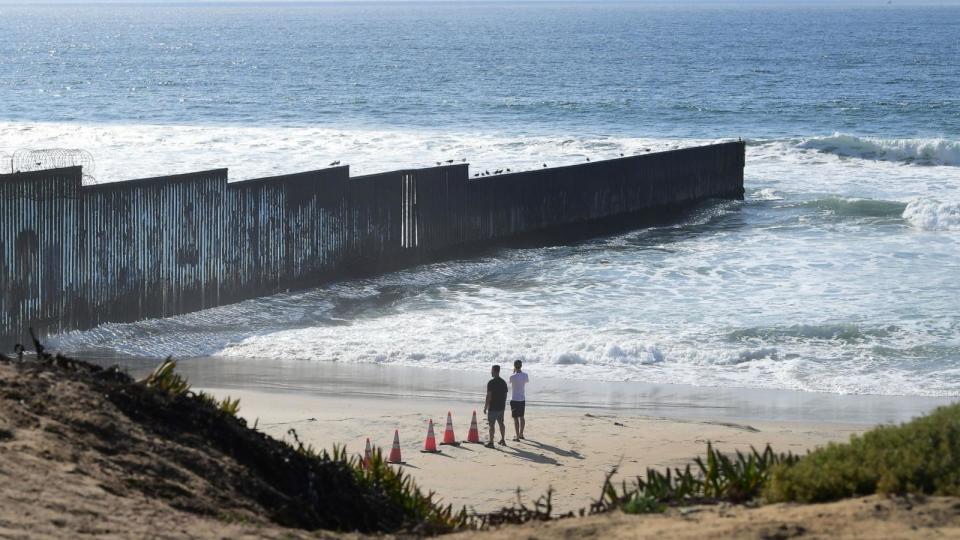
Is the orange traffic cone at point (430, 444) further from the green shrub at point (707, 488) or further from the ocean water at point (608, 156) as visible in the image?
the green shrub at point (707, 488)

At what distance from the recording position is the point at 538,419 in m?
16.2

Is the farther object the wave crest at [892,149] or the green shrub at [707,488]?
the wave crest at [892,149]

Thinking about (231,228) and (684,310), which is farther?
(684,310)

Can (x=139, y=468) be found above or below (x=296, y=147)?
below

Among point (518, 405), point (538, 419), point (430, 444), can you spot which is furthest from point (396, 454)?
point (538, 419)

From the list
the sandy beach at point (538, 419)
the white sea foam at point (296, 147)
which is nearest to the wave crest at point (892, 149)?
the white sea foam at point (296, 147)

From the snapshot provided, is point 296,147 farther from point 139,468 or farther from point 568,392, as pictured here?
point 139,468

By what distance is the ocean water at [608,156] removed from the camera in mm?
20016

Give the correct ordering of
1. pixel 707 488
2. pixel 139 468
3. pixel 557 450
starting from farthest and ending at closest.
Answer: pixel 557 450 < pixel 707 488 < pixel 139 468

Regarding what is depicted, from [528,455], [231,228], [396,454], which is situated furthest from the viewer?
[231,228]

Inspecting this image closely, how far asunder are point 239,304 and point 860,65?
89225mm

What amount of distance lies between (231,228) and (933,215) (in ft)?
64.6

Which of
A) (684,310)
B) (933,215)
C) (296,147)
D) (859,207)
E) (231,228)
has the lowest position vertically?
(684,310)

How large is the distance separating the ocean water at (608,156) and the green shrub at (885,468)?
32.6 ft
